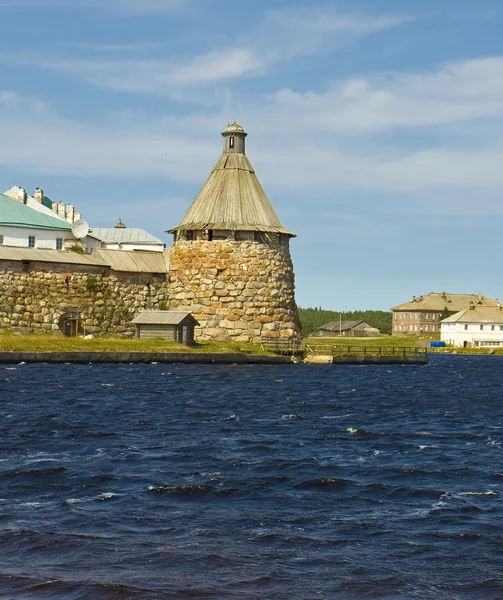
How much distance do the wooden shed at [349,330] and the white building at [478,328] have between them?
935 inches

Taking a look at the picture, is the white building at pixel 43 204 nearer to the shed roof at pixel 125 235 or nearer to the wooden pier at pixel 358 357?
the shed roof at pixel 125 235

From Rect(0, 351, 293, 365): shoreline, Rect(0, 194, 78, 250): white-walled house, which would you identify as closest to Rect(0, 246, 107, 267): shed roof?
Rect(0, 194, 78, 250): white-walled house

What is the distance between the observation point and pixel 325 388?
4178cm

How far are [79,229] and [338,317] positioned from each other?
113 metres

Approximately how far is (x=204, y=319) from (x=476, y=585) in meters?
49.4

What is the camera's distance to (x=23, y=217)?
6612 cm

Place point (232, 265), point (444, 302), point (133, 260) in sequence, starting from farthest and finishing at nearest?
1. point (444, 302)
2. point (133, 260)
3. point (232, 265)

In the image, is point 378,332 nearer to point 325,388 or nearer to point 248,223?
point 248,223

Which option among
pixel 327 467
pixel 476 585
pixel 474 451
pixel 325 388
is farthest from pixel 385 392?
pixel 476 585

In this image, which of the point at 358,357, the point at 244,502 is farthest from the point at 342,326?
the point at 244,502

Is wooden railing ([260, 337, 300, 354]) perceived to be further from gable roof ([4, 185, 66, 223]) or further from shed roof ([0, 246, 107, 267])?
gable roof ([4, 185, 66, 223])

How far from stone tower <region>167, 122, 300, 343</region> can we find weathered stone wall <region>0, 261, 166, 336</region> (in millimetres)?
2298

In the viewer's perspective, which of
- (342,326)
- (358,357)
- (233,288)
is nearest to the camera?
(233,288)

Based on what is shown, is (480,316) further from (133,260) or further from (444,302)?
(133,260)
